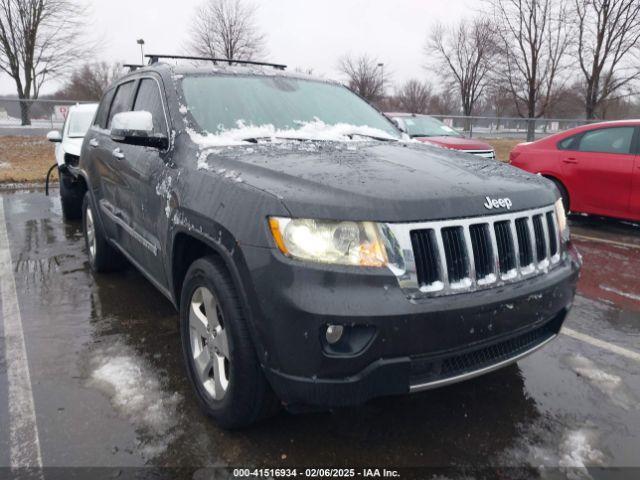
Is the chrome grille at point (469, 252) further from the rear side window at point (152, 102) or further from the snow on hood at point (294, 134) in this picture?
the rear side window at point (152, 102)

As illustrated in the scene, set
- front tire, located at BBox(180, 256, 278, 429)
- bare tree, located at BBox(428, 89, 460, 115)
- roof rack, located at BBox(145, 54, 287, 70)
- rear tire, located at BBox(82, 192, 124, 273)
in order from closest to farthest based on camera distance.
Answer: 1. front tire, located at BBox(180, 256, 278, 429)
2. roof rack, located at BBox(145, 54, 287, 70)
3. rear tire, located at BBox(82, 192, 124, 273)
4. bare tree, located at BBox(428, 89, 460, 115)

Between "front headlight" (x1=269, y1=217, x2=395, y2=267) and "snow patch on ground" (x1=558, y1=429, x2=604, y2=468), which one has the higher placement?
"front headlight" (x1=269, y1=217, x2=395, y2=267)

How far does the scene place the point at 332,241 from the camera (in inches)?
83.5

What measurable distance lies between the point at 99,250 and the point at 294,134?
2.69 m

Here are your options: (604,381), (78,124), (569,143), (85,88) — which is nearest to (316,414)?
(604,381)

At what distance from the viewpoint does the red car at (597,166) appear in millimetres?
6879

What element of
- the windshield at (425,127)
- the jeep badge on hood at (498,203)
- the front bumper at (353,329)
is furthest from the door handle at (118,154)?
the windshield at (425,127)

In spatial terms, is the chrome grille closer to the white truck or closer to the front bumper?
the front bumper

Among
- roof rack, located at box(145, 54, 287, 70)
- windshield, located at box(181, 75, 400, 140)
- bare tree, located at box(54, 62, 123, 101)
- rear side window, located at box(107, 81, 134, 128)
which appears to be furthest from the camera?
bare tree, located at box(54, 62, 123, 101)

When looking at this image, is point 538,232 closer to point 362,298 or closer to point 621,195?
point 362,298

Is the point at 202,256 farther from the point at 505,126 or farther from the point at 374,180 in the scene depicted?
the point at 505,126

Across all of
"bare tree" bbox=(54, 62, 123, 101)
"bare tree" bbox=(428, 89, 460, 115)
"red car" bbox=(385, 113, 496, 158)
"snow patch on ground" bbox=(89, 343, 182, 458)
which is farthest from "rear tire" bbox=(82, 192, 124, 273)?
"bare tree" bbox=(428, 89, 460, 115)

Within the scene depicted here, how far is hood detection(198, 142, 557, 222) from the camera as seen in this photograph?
214 cm

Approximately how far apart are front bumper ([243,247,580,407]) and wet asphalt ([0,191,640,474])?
52cm
